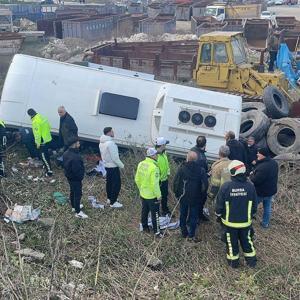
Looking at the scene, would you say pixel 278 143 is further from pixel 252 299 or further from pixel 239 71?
pixel 252 299

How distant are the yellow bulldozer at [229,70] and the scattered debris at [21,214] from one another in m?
7.20

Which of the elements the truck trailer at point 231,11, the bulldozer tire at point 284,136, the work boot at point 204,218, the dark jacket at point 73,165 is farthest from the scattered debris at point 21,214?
the truck trailer at point 231,11

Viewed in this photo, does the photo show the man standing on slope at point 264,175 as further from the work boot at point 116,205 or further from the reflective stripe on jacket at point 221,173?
the work boot at point 116,205

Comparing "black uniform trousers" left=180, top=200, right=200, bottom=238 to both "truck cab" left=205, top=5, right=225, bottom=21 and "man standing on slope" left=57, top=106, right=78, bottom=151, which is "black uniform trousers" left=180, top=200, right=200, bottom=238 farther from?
"truck cab" left=205, top=5, right=225, bottom=21

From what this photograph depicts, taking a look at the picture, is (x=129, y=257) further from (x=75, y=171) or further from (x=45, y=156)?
(x=45, y=156)

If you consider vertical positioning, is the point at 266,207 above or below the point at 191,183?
below

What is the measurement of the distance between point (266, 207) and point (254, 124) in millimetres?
3550

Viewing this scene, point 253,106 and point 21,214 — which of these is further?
point 253,106

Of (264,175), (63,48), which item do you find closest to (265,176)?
(264,175)

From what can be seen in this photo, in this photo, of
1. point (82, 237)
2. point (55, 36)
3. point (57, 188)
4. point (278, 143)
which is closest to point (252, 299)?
point (82, 237)

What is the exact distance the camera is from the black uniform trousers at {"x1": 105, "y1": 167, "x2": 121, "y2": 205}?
334 inches

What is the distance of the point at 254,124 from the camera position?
10875 millimetres

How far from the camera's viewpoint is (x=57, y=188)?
9219 millimetres

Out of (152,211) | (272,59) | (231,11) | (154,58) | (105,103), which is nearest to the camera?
(152,211)
